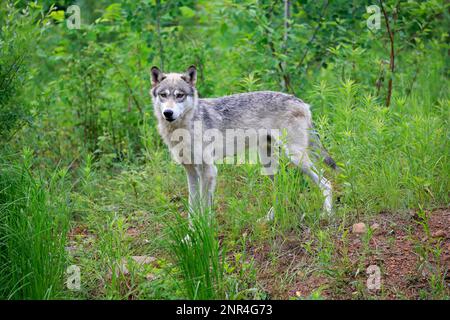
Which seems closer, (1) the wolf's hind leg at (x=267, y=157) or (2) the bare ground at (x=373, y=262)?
(2) the bare ground at (x=373, y=262)

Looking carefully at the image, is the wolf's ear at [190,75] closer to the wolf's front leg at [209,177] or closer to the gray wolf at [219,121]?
the gray wolf at [219,121]

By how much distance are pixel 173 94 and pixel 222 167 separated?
1.16 metres

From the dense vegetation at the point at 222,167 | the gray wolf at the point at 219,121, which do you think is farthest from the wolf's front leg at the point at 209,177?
the dense vegetation at the point at 222,167

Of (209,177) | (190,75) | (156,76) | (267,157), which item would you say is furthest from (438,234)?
(156,76)

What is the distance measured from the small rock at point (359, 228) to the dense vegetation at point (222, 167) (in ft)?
0.32

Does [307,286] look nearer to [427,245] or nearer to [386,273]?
[386,273]

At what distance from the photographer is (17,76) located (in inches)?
246


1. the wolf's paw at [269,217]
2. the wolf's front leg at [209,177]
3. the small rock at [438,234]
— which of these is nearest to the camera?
the small rock at [438,234]

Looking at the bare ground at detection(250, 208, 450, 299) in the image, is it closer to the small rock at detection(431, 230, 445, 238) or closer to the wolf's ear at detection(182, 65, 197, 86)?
the small rock at detection(431, 230, 445, 238)

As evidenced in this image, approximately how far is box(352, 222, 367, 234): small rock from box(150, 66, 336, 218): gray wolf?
78 centimetres

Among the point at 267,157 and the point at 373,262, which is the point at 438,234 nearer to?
the point at 373,262

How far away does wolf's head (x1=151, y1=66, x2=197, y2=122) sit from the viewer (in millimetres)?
6008

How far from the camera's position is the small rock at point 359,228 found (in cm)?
518
